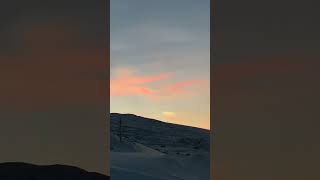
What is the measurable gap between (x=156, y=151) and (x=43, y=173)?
8.79 m

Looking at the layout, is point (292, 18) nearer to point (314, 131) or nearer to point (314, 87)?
point (314, 87)

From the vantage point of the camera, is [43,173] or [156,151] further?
[156,151]

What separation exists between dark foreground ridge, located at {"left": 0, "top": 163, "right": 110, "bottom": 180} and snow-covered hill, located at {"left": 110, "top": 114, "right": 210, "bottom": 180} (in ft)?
10.8

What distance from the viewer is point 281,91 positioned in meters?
4.09

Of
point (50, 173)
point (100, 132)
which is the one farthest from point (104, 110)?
point (50, 173)

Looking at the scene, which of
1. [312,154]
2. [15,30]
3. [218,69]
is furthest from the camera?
[15,30]

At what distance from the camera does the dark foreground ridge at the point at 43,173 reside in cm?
432

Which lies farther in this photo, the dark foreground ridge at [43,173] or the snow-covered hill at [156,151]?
the snow-covered hill at [156,151]

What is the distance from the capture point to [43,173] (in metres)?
4.41

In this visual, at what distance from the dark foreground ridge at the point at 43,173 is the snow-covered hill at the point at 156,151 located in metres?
3.28

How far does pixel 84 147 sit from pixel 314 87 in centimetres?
196

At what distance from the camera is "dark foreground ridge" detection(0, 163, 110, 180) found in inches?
170

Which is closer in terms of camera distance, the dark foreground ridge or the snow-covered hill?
the dark foreground ridge

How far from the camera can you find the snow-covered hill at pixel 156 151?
30.6 ft
